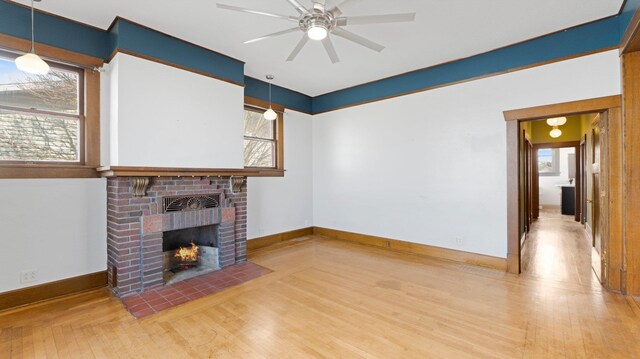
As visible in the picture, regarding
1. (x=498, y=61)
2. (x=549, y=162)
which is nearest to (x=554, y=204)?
(x=549, y=162)

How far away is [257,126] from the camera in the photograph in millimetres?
5320

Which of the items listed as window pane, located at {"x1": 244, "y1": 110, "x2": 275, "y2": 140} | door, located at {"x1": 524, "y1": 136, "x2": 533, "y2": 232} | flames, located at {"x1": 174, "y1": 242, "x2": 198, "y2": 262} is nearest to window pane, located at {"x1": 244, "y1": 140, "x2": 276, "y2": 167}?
window pane, located at {"x1": 244, "y1": 110, "x2": 275, "y2": 140}

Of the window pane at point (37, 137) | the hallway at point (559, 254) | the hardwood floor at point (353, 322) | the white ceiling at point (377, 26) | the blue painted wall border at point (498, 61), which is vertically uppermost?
A: the white ceiling at point (377, 26)

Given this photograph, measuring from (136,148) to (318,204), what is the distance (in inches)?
147

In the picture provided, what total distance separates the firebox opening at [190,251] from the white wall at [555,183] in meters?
11.7

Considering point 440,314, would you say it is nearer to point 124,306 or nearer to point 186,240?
point 124,306

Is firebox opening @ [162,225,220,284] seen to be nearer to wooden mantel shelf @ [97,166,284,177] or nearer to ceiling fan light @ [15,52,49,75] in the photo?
wooden mantel shelf @ [97,166,284,177]

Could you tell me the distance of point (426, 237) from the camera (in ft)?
15.2

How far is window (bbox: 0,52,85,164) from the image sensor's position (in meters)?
2.88

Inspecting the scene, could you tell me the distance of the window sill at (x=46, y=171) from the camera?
9.23 feet

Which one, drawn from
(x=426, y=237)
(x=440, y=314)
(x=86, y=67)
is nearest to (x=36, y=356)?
(x=86, y=67)

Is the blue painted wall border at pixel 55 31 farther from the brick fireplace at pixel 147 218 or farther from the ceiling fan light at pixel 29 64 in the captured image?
the brick fireplace at pixel 147 218

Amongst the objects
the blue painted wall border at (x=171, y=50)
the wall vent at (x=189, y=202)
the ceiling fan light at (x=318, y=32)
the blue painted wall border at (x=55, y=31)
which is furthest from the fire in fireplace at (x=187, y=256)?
the ceiling fan light at (x=318, y=32)

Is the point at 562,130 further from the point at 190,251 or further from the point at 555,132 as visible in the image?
the point at 190,251
